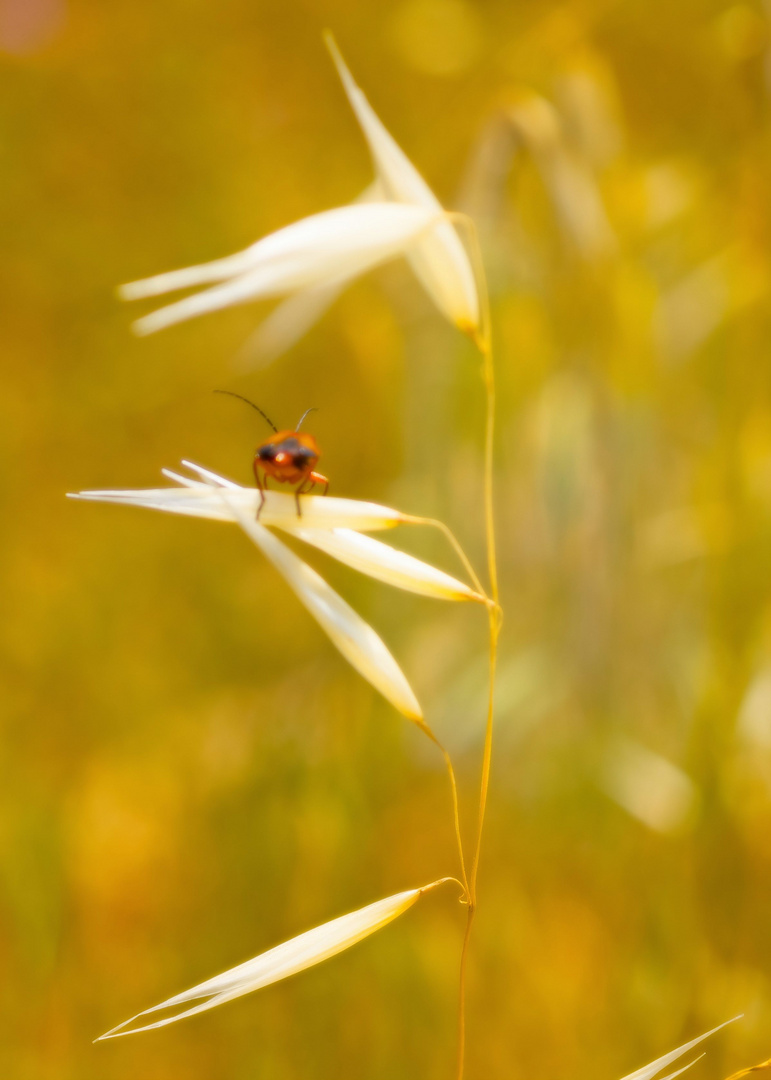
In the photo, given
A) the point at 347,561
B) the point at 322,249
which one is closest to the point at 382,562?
the point at 347,561

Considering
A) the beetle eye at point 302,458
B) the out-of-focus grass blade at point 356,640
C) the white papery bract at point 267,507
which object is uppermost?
the beetle eye at point 302,458

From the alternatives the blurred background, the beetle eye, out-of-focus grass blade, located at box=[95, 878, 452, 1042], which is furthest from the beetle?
the blurred background

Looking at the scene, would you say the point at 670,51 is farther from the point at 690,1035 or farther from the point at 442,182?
the point at 690,1035

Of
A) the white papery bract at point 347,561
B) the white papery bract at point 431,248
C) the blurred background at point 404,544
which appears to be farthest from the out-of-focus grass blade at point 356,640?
the blurred background at point 404,544

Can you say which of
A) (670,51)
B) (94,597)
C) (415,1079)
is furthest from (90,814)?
(670,51)

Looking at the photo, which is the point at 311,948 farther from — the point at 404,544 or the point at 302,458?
the point at 404,544

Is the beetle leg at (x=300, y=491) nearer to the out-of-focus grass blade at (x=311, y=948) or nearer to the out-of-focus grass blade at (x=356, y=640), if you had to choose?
the out-of-focus grass blade at (x=356, y=640)

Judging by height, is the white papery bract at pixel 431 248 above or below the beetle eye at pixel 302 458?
above
